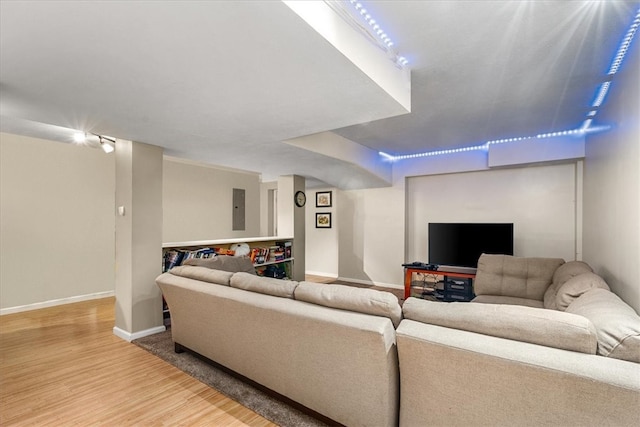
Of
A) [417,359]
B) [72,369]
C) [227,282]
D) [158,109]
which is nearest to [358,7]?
[158,109]

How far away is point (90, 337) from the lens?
3.23 meters

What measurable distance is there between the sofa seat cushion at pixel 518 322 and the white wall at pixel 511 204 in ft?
12.4

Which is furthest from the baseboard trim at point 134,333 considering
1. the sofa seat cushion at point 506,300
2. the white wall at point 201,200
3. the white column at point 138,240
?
the sofa seat cushion at point 506,300

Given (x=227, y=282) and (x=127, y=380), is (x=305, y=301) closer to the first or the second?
(x=227, y=282)

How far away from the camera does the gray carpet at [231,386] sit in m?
1.88

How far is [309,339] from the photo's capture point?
5.75 feet

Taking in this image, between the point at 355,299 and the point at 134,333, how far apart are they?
9.04ft

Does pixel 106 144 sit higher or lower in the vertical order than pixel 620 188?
higher

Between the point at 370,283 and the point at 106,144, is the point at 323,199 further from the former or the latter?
the point at 106,144

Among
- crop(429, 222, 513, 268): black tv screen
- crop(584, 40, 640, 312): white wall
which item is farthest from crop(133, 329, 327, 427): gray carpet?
crop(429, 222, 513, 268): black tv screen

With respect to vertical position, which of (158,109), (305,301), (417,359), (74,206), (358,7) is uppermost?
(358,7)

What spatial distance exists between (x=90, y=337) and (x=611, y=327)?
14.2 ft

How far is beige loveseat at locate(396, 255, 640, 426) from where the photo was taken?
1.09 metres

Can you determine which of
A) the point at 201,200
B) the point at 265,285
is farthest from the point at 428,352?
the point at 201,200
